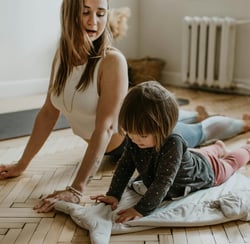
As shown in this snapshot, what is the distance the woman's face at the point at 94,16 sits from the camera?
5.11 ft

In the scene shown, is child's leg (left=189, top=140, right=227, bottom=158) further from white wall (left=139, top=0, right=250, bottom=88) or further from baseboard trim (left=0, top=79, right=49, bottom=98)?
baseboard trim (left=0, top=79, right=49, bottom=98)

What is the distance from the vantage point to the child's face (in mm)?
1372

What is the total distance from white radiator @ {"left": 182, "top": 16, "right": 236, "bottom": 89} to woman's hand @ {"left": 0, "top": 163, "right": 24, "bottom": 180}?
1.98 m

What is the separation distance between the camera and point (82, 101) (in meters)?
1.67

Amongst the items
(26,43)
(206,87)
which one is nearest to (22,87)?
(26,43)

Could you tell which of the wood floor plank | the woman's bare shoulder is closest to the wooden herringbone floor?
the wood floor plank

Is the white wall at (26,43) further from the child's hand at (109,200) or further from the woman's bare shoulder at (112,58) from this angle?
the child's hand at (109,200)

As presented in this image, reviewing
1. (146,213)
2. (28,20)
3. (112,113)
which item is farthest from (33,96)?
(146,213)

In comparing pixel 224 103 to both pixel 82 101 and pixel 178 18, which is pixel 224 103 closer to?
pixel 178 18

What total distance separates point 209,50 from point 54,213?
2214 millimetres

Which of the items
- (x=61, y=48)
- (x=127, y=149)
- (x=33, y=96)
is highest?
(x=61, y=48)

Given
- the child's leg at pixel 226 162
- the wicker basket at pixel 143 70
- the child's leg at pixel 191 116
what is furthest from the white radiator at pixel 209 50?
the child's leg at pixel 226 162

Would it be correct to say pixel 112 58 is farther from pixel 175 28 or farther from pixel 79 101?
pixel 175 28

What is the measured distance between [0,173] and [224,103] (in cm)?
180
